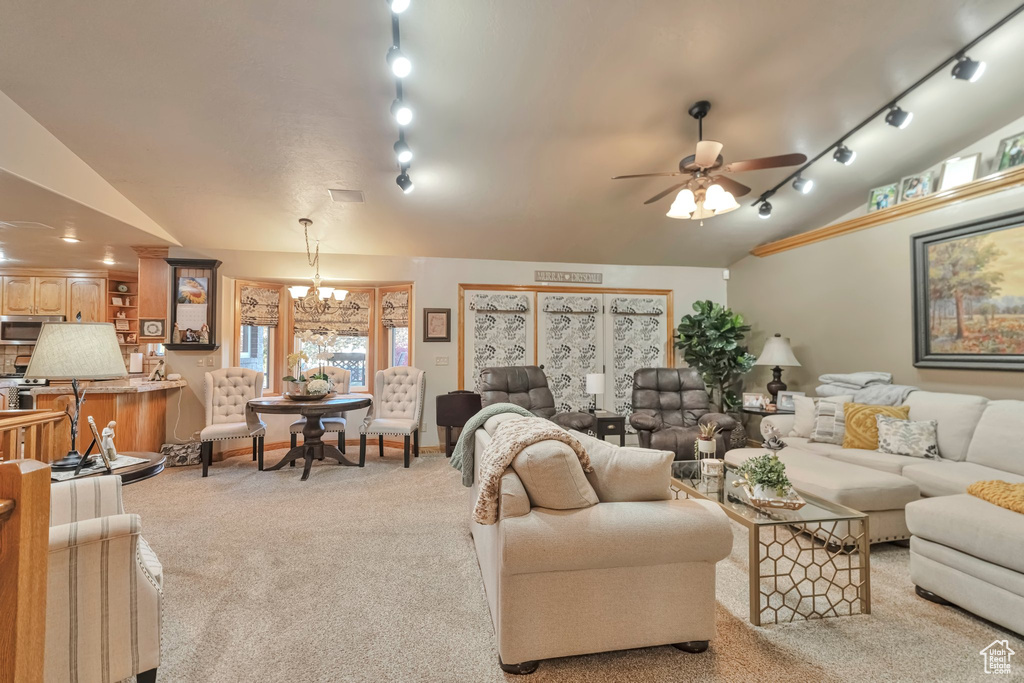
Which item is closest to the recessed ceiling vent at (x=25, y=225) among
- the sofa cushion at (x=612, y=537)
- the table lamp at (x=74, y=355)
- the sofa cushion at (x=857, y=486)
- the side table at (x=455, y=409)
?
the table lamp at (x=74, y=355)

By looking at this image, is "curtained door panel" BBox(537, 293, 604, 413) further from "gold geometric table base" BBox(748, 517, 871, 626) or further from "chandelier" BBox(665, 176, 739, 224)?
"gold geometric table base" BBox(748, 517, 871, 626)

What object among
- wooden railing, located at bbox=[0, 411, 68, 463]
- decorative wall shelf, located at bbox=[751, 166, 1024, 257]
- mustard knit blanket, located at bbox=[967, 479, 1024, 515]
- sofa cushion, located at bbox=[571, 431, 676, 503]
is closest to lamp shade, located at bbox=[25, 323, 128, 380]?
wooden railing, located at bbox=[0, 411, 68, 463]

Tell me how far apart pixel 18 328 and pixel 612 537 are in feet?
26.9

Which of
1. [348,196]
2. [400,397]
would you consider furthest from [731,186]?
[400,397]

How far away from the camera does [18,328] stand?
5852 mm

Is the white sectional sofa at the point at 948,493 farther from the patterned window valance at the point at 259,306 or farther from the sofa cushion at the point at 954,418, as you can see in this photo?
the patterned window valance at the point at 259,306

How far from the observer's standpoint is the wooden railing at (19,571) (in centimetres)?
77

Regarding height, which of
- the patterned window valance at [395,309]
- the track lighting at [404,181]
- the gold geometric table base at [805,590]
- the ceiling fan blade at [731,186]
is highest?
the track lighting at [404,181]

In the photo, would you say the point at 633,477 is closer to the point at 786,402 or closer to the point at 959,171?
the point at 786,402

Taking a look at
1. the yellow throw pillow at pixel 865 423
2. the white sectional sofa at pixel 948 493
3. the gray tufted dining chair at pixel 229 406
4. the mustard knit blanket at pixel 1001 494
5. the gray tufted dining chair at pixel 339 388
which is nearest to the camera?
the white sectional sofa at pixel 948 493

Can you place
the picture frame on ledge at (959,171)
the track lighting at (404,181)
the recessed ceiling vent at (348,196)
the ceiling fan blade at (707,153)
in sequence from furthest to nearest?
the recessed ceiling vent at (348,196), the track lighting at (404,181), the picture frame on ledge at (959,171), the ceiling fan blade at (707,153)

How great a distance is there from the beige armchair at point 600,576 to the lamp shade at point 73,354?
1.89 metres

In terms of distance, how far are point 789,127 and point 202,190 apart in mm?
4931

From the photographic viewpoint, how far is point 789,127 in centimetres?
344
